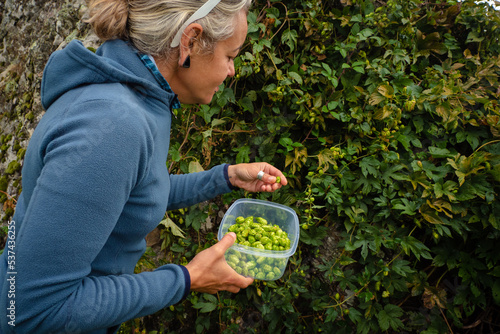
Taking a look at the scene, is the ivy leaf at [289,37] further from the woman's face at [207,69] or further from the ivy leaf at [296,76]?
the woman's face at [207,69]

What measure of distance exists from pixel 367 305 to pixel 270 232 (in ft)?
2.95

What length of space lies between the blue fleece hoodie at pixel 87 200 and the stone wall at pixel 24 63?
1.64 metres

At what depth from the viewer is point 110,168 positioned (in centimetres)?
86

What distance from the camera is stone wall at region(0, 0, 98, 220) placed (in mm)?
2584

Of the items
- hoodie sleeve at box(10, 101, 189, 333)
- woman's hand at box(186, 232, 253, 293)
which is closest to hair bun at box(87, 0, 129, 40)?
hoodie sleeve at box(10, 101, 189, 333)

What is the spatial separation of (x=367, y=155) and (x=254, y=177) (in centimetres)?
81

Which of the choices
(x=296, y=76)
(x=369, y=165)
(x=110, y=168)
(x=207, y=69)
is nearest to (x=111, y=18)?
(x=207, y=69)

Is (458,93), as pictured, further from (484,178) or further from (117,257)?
(117,257)

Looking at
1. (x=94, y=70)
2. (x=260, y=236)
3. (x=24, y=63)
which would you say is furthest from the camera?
(x=24, y=63)

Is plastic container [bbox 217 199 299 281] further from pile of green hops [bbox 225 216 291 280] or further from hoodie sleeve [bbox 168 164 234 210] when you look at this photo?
hoodie sleeve [bbox 168 164 234 210]

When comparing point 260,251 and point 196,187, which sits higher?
point 196,187

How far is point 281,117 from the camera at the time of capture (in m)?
2.19

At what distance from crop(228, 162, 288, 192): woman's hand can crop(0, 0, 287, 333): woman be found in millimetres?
541

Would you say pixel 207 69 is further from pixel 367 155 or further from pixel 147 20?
pixel 367 155
